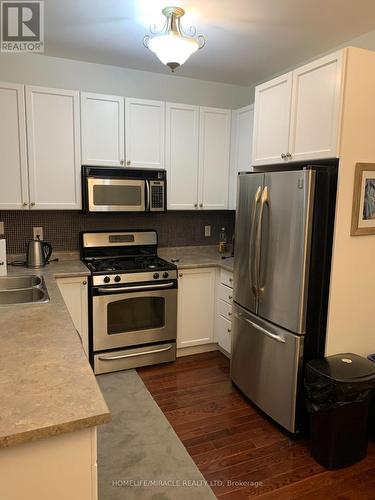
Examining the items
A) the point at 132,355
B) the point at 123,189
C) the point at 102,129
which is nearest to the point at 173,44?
the point at 102,129

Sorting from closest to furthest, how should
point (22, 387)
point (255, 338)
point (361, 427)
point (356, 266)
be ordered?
point (22, 387), point (361, 427), point (356, 266), point (255, 338)

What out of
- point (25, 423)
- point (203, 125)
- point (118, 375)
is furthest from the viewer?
point (203, 125)

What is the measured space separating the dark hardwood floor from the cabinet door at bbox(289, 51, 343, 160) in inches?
71.3

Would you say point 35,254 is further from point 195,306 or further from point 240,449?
point 240,449

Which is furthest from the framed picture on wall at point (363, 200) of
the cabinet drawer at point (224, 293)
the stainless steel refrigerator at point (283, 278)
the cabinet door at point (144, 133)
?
the cabinet door at point (144, 133)

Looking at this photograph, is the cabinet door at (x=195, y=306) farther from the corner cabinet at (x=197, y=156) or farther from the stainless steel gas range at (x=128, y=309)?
the corner cabinet at (x=197, y=156)

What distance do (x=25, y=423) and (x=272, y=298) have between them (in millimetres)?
1735

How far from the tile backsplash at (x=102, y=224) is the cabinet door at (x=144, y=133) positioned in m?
0.61

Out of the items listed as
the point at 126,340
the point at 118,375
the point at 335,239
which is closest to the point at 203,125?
the point at 335,239

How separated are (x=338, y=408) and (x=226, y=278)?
1.53 m

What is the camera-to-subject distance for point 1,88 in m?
2.82

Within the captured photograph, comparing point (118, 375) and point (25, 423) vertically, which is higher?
point (25, 423)

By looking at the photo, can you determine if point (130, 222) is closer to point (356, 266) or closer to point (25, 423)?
point (356, 266)

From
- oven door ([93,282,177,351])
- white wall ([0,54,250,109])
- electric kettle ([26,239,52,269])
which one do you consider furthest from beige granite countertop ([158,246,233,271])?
white wall ([0,54,250,109])
